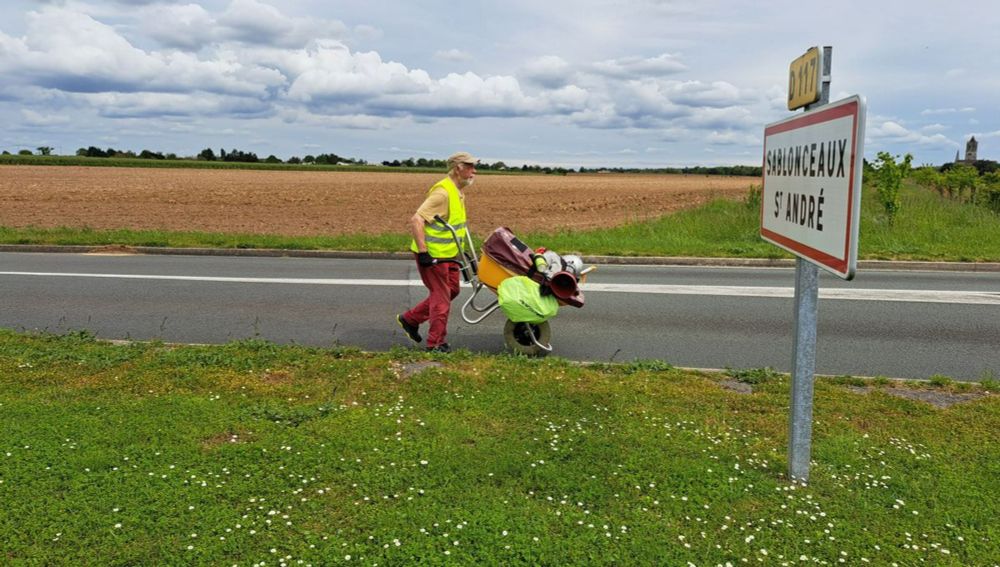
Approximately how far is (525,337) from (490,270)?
736 mm

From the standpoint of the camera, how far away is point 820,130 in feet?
10.8

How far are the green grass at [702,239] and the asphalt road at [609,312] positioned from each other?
1.71m

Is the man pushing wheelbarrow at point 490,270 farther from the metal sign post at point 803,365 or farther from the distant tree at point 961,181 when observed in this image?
the distant tree at point 961,181

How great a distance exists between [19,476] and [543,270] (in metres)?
4.19

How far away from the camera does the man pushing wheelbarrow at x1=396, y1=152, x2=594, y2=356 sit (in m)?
6.55

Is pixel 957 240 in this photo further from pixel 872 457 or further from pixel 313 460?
pixel 313 460

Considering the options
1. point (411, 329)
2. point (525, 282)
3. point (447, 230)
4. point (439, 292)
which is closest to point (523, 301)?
point (525, 282)

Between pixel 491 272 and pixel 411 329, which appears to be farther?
pixel 411 329

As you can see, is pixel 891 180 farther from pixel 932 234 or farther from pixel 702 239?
pixel 702 239

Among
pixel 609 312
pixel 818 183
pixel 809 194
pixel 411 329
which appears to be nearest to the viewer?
pixel 818 183

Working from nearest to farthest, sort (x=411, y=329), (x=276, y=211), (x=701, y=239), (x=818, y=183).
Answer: (x=818, y=183) → (x=411, y=329) → (x=701, y=239) → (x=276, y=211)

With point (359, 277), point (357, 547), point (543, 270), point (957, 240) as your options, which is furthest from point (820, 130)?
point (957, 240)

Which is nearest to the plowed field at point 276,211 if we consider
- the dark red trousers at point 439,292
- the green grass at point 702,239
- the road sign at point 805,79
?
the green grass at point 702,239

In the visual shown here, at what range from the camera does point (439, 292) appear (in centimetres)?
685
